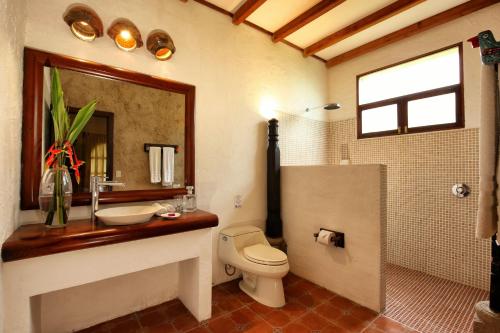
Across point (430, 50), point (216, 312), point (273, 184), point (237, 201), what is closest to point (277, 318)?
point (216, 312)

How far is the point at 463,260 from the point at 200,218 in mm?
2519

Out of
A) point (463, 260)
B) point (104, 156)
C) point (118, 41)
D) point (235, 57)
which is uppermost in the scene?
point (235, 57)

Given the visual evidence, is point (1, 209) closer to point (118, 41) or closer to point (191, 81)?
point (118, 41)

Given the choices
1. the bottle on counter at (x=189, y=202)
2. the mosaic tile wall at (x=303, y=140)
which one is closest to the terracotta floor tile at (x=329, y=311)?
the bottle on counter at (x=189, y=202)

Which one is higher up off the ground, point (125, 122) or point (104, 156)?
point (125, 122)

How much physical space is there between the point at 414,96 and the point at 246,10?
2040 millimetres

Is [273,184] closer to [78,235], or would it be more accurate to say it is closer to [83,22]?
[78,235]

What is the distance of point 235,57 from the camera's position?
2375mm

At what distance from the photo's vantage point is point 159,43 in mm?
1827

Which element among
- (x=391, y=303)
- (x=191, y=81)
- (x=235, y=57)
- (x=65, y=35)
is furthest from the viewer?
(x=235, y=57)

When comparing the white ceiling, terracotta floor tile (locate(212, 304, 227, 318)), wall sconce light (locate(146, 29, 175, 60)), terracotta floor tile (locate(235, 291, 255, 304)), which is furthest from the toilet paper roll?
the white ceiling

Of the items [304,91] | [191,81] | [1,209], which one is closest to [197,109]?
[191,81]

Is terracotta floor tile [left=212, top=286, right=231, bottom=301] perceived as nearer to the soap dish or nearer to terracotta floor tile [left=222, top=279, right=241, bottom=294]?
terracotta floor tile [left=222, top=279, right=241, bottom=294]

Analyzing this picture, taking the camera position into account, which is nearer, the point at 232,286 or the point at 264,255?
the point at 264,255
